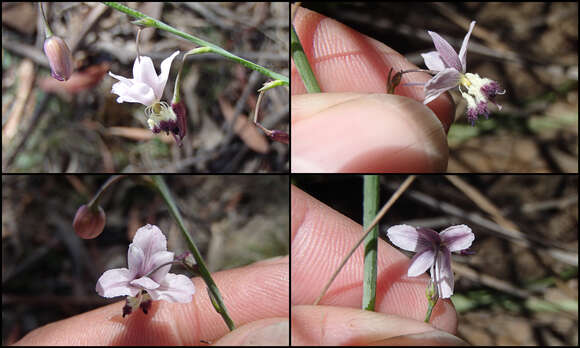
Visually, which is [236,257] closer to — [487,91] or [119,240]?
[119,240]

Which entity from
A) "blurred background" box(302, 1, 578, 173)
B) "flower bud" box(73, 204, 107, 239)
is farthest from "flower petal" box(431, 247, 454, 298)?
"blurred background" box(302, 1, 578, 173)

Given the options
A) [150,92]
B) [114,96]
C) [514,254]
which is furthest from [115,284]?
[514,254]

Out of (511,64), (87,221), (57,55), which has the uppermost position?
(511,64)

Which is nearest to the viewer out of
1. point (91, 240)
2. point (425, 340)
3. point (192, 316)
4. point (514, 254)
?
point (425, 340)

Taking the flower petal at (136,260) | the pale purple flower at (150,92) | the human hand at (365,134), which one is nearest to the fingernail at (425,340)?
the human hand at (365,134)

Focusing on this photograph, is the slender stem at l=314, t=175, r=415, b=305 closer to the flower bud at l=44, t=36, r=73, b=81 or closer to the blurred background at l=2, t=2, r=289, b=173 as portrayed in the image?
the blurred background at l=2, t=2, r=289, b=173

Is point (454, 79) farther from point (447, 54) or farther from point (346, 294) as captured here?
point (346, 294)

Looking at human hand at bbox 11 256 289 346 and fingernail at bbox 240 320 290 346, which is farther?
human hand at bbox 11 256 289 346
